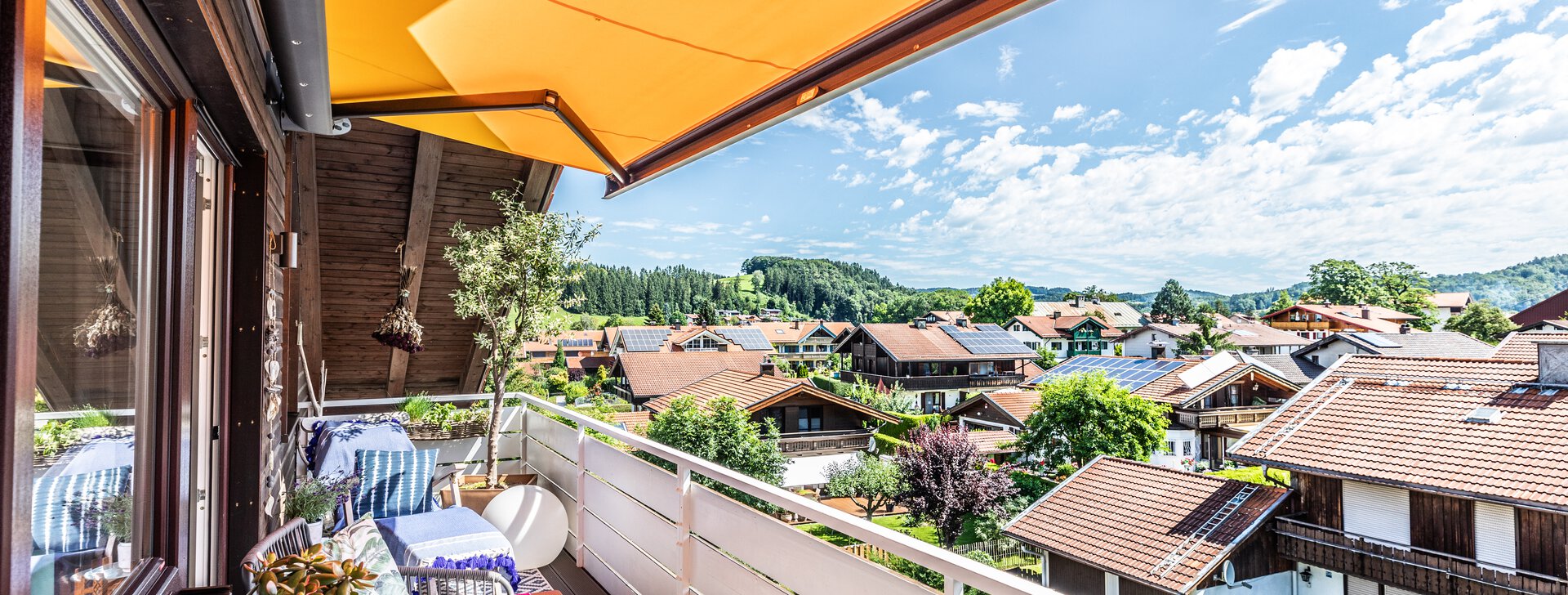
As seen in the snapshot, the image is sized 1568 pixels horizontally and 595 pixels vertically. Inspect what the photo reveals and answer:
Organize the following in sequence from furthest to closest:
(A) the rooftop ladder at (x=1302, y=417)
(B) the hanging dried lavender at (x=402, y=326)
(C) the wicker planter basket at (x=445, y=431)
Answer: (A) the rooftop ladder at (x=1302, y=417)
(C) the wicker planter basket at (x=445, y=431)
(B) the hanging dried lavender at (x=402, y=326)

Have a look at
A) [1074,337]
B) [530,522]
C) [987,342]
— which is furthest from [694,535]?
[1074,337]

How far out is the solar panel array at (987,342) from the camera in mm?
33750

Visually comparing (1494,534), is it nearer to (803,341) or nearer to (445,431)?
(445,431)

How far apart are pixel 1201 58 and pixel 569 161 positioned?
3429 inches

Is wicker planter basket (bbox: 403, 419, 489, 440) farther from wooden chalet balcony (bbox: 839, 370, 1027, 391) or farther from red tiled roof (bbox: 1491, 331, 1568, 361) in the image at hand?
wooden chalet balcony (bbox: 839, 370, 1027, 391)

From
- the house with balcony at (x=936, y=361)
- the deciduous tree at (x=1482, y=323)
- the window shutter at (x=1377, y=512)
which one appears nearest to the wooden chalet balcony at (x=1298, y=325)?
the deciduous tree at (x=1482, y=323)

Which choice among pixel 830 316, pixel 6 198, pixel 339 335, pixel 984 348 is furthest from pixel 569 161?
pixel 830 316

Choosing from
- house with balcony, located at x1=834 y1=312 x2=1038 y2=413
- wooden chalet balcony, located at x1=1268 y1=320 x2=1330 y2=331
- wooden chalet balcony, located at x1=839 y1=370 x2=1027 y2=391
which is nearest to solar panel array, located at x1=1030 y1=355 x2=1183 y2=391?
wooden chalet balcony, located at x1=839 y1=370 x2=1027 y2=391

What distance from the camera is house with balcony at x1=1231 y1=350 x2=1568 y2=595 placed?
11234mm

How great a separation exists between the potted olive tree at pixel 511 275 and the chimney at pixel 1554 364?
54.8 ft

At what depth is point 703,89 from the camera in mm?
1665

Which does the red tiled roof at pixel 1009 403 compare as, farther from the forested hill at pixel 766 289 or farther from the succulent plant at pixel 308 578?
the forested hill at pixel 766 289

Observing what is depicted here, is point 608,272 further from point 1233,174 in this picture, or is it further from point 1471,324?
point 1233,174

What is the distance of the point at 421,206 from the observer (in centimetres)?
428
